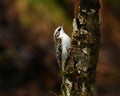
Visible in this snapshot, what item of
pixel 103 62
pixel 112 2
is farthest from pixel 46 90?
pixel 112 2

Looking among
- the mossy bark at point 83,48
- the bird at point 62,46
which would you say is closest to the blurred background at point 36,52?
the bird at point 62,46

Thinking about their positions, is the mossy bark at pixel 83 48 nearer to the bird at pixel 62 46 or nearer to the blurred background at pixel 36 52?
the bird at pixel 62 46

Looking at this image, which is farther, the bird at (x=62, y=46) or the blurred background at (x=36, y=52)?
the blurred background at (x=36, y=52)

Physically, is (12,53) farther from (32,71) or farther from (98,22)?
(98,22)

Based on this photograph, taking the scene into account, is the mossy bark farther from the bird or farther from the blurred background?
the blurred background

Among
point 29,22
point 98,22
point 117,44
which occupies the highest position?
point 98,22

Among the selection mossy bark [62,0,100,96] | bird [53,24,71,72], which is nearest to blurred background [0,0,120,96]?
bird [53,24,71,72]

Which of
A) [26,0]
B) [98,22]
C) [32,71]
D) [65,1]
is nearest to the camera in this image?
[98,22]
